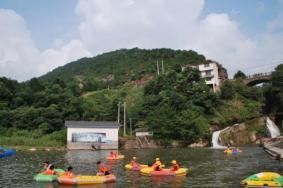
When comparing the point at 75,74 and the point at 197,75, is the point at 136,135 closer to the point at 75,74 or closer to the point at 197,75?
the point at 197,75

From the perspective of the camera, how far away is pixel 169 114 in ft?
237

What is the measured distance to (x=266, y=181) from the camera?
910 inches

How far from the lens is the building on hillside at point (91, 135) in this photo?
2596 inches

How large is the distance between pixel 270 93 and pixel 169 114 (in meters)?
33.4

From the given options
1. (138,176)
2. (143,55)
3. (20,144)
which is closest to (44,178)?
(138,176)

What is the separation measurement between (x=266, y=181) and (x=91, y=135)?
155 ft

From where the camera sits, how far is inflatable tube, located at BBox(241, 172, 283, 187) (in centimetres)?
2276

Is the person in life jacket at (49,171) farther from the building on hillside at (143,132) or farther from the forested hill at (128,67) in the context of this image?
the forested hill at (128,67)

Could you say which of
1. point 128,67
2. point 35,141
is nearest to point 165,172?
point 35,141

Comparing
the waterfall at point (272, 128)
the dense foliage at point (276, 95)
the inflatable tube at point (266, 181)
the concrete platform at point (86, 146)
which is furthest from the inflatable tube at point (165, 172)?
the dense foliage at point (276, 95)

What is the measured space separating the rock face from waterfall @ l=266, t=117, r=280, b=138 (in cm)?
163

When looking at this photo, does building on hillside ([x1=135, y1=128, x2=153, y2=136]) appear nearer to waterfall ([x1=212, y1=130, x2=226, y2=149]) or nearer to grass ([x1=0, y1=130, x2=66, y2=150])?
waterfall ([x1=212, y1=130, x2=226, y2=149])

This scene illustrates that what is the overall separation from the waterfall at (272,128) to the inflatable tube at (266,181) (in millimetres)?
55097

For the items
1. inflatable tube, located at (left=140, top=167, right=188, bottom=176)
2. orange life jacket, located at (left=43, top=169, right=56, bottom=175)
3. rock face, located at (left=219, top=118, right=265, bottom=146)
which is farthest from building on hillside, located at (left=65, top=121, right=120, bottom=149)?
orange life jacket, located at (left=43, top=169, right=56, bottom=175)
